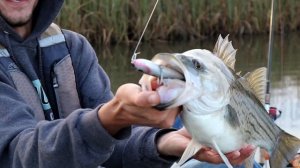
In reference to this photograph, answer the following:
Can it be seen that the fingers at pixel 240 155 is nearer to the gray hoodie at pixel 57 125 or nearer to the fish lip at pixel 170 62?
the gray hoodie at pixel 57 125

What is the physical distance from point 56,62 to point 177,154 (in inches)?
31.2

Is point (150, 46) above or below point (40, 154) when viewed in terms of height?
below

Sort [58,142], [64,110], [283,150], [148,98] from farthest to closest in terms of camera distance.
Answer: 1. [64,110]
2. [283,150]
3. [58,142]
4. [148,98]

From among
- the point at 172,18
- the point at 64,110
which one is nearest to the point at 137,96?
the point at 64,110

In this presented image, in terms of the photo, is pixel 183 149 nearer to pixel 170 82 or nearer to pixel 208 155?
pixel 208 155

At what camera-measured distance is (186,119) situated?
1968 millimetres

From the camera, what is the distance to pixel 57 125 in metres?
2.25

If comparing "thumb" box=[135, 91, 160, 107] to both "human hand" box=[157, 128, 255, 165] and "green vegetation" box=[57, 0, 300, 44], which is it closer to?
"human hand" box=[157, 128, 255, 165]

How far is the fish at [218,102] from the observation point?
1.84 m

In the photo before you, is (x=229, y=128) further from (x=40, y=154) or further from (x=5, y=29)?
(x=5, y=29)

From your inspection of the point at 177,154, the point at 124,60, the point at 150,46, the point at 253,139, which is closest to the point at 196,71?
the point at 253,139

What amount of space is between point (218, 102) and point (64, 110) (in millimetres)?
1148

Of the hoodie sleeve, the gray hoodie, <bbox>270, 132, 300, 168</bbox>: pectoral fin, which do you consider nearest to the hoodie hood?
the gray hoodie

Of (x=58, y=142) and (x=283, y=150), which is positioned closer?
(x=58, y=142)
